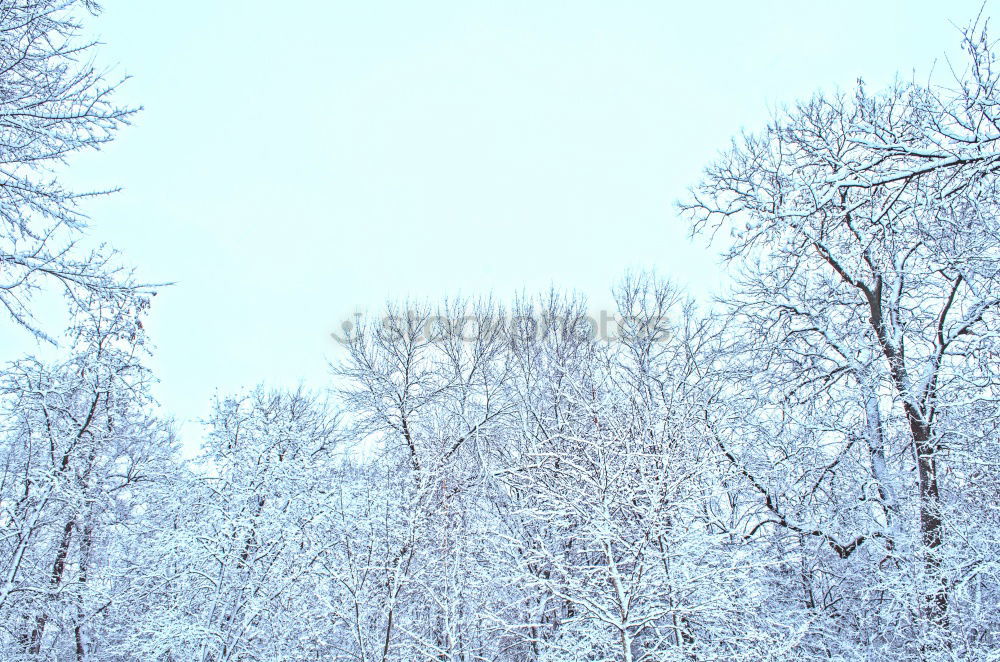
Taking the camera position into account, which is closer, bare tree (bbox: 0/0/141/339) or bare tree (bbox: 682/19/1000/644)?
bare tree (bbox: 682/19/1000/644)

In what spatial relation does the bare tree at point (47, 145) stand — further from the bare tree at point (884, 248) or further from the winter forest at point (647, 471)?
the bare tree at point (884, 248)

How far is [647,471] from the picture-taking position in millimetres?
7445

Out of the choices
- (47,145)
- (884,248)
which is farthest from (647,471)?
(47,145)

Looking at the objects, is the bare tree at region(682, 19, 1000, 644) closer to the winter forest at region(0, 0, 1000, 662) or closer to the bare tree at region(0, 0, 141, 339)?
the winter forest at region(0, 0, 1000, 662)

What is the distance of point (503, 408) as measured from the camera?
48.7 ft

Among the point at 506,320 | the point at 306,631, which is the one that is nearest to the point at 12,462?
the point at 306,631

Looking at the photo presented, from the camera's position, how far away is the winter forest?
184 inches

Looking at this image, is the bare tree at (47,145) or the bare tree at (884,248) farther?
the bare tree at (47,145)

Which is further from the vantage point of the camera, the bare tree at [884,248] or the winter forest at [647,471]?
the winter forest at [647,471]

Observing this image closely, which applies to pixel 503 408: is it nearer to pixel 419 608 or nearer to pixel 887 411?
pixel 419 608

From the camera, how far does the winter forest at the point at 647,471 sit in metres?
4.68

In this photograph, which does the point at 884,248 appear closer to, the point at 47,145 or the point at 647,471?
the point at 647,471

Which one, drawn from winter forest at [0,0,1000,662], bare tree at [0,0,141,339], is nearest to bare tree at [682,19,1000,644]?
winter forest at [0,0,1000,662]

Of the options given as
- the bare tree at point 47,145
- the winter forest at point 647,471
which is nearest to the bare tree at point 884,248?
the winter forest at point 647,471
